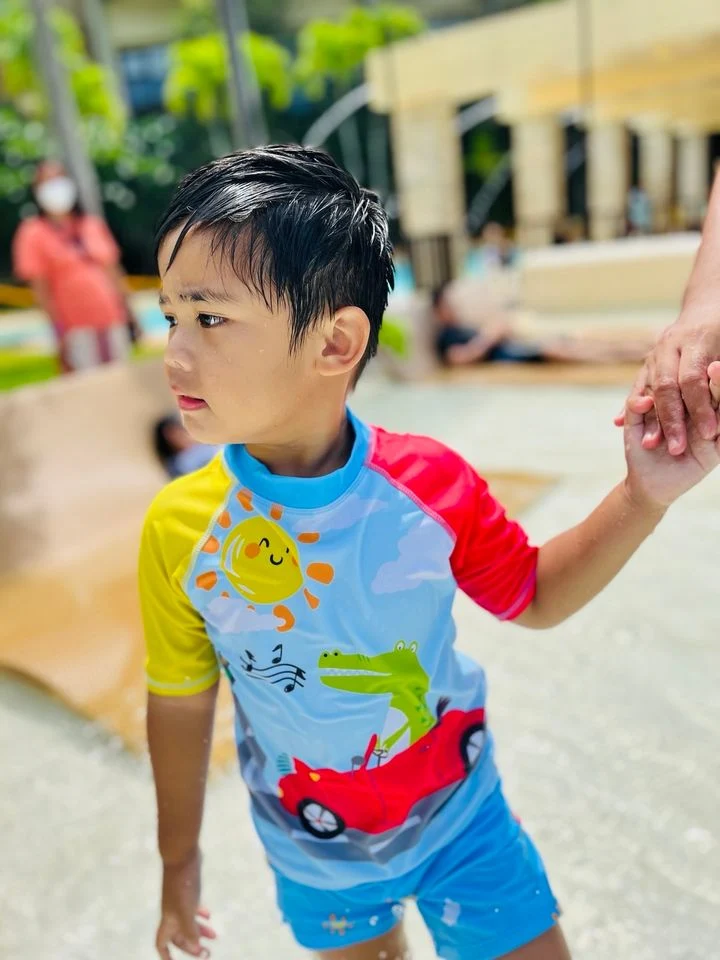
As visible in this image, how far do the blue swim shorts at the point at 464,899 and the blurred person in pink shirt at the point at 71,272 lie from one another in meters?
4.51

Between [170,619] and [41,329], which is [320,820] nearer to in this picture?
[170,619]

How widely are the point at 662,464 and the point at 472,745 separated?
43cm

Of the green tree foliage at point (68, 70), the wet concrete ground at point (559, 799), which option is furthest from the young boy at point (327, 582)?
the green tree foliage at point (68, 70)

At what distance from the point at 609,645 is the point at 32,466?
8.14ft

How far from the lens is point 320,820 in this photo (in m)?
1.00

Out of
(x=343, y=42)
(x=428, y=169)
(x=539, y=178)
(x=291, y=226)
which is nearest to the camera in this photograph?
(x=291, y=226)

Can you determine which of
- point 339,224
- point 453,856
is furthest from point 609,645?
point 339,224

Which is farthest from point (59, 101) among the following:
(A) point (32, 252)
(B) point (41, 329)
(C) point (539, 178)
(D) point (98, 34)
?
(D) point (98, 34)

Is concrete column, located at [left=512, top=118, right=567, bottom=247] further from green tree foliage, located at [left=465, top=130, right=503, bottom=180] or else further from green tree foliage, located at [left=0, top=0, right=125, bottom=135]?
green tree foliage, located at [left=0, top=0, right=125, bottom=135]

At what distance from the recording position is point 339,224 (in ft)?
2.76

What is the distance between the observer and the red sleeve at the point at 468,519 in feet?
3.12

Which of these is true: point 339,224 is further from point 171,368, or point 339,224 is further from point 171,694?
point 171,694

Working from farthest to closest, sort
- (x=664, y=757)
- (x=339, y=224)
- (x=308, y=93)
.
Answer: (x=308, y=93)
(x=664, y=757)
(x=339, y=224)

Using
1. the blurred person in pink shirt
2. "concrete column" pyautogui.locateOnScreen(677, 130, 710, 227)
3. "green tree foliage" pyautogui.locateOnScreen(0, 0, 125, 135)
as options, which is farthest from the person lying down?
"concrete column" pyautogui.locateOnScreen(677, 130, 710, 227)
